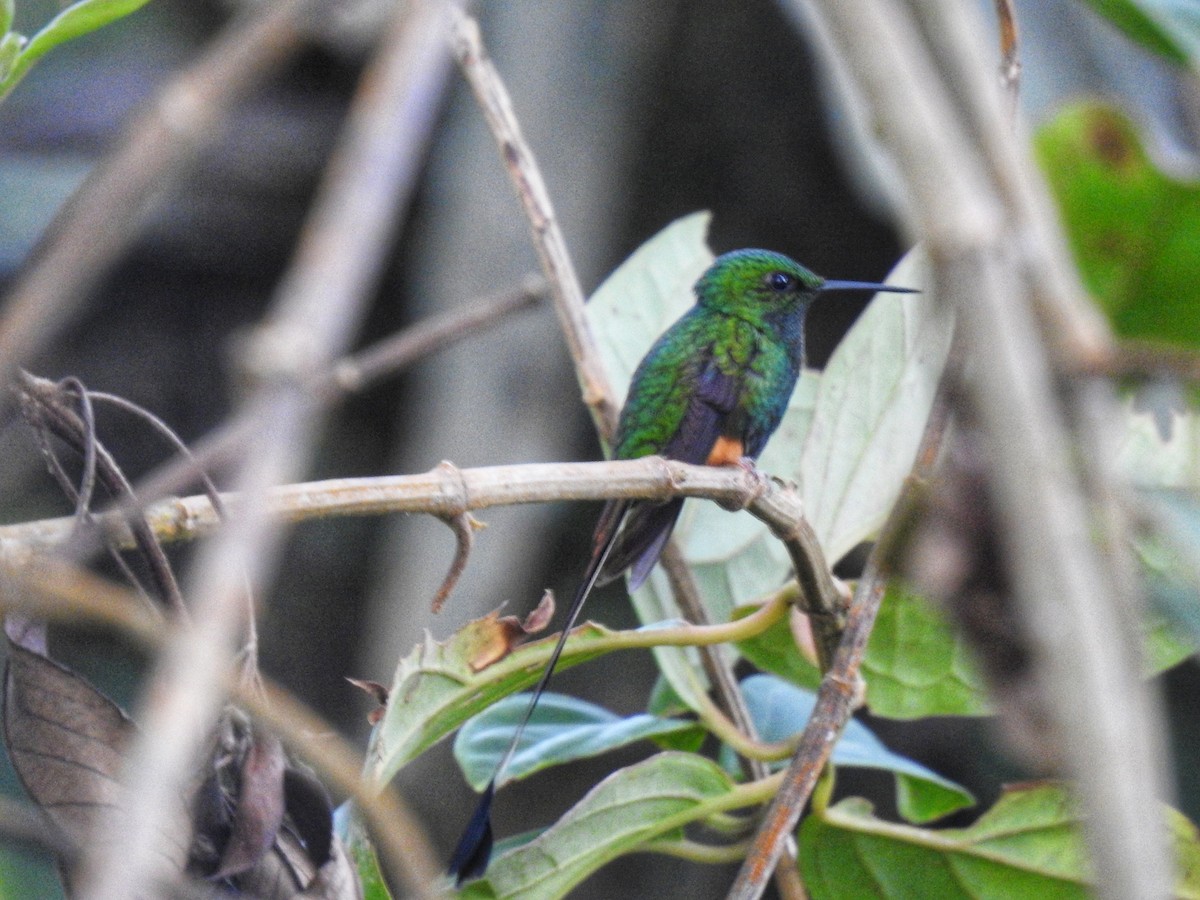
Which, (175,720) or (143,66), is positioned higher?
(143,66)

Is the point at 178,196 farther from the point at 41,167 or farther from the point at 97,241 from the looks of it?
the point at 97,241

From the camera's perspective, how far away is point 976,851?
1.15 meters

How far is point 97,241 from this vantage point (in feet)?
1.09

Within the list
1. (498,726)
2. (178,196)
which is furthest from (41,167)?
(498,726)

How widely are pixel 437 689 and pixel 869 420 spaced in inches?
23.3

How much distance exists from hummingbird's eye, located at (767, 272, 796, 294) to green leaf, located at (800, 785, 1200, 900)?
4.06 ft

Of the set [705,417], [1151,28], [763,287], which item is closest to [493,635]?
[1151,28]

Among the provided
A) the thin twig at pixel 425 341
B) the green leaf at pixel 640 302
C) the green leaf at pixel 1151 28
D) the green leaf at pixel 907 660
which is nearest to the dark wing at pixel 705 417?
the green leaf at pixel 640 302

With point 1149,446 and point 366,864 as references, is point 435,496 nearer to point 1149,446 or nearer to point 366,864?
point 366,864

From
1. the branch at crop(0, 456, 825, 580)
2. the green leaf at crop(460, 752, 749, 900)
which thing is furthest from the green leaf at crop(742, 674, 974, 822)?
the branch at crop(0, 456, 825, 580)

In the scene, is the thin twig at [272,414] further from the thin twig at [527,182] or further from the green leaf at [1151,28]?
the thin twig at [527,182]

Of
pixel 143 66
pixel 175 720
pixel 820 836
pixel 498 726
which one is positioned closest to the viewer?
pixel 175 720

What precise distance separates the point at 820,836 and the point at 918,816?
0.42 ft

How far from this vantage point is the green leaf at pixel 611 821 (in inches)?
41.3
